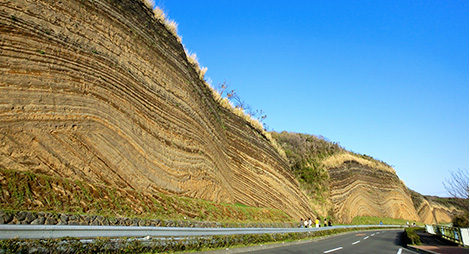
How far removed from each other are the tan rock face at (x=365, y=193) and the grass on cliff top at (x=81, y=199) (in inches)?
1144

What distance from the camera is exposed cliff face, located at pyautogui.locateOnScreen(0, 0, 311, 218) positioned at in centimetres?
853

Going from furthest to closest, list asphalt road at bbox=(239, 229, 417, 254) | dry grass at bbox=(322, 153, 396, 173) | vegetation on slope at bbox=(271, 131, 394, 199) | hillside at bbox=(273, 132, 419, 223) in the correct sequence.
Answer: dry grass at bbox=(322, 153, 396, 173) < hillside at bbox=(273, 132, 419, 223) < vegetation on slope at bbox=(271, 131, 394, 199) < asphalt road at bbox=(239, 229, 417, 254)

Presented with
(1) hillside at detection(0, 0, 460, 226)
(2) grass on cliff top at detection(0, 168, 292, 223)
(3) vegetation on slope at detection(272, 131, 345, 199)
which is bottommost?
(2) grass on cliff top at detection(0, 168, 292, 223)

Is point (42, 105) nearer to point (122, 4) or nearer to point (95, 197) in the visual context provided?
point (95, 197)

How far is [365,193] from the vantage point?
43.7 metres

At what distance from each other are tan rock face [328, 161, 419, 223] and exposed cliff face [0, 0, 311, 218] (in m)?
23.9

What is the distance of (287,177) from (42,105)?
23154 mm

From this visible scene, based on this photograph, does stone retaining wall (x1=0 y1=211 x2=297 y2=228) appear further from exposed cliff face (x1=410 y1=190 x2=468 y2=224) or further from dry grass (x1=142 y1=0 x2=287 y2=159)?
exposed cliff face (x1=410 y1=190 x2=468 y2=224)

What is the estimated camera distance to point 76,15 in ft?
36.5

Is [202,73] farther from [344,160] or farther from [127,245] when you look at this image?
[344,160]

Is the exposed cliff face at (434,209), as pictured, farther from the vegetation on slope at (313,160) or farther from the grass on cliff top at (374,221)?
the vegetation on slope at (313,160)

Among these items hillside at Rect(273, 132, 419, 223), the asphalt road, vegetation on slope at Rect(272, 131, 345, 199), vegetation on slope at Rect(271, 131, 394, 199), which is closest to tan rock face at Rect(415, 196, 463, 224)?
hillside at Rect(273, 132, 419, 223)

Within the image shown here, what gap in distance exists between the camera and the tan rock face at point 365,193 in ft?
125

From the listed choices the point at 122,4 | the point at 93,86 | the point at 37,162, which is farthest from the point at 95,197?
the point at 122,4
